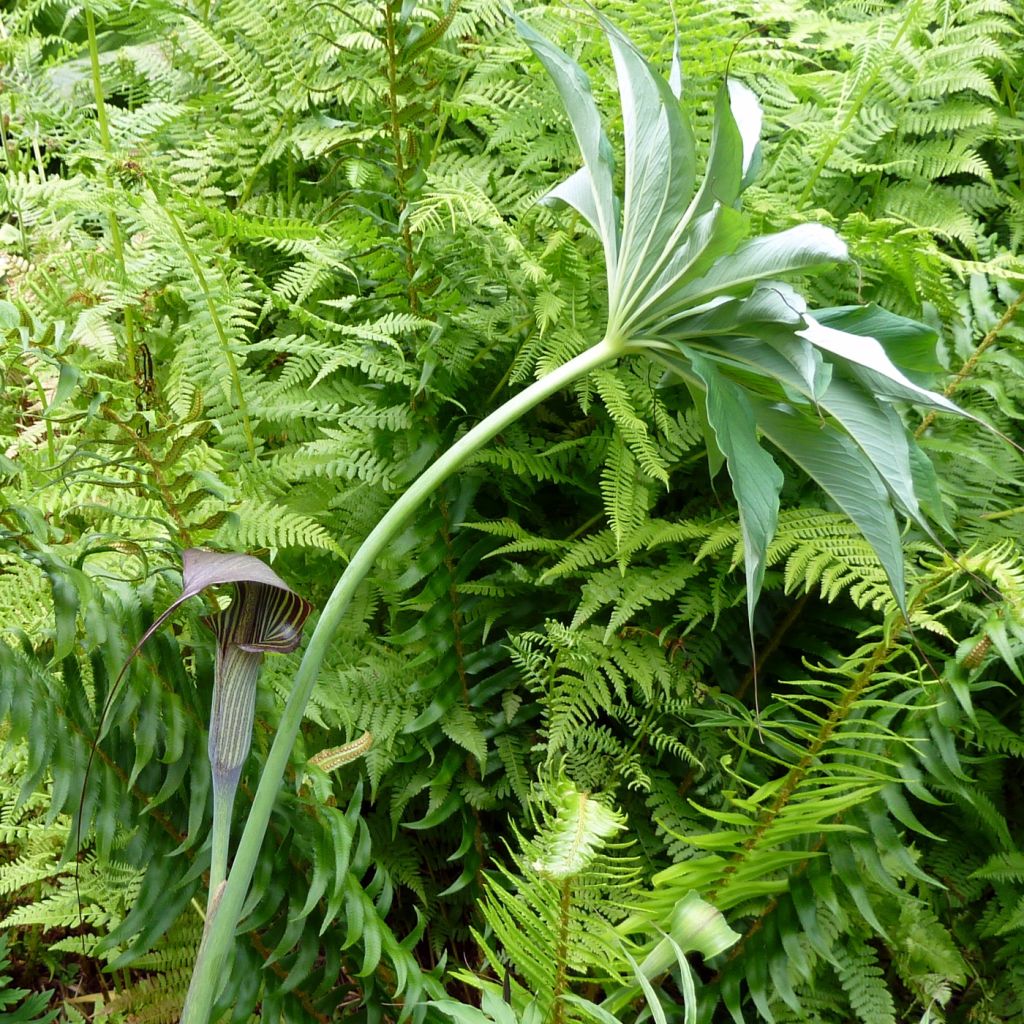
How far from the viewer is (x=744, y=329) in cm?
71

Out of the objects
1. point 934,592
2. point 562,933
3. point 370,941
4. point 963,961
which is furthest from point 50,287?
point 963,961

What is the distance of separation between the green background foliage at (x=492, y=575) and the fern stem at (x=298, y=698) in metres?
0.16

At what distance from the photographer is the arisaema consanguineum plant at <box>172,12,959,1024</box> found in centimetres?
67

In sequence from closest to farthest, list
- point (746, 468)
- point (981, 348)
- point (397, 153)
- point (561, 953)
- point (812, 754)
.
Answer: point (746, 468), point (561, 953), point (812, 754), point (397, 153), point (981, 348)

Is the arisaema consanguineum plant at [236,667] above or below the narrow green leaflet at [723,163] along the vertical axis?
below

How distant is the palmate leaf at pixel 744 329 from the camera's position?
67 centimetres

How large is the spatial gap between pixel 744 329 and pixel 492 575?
66 centimetres

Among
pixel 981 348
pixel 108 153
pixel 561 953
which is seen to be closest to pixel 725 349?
pixel 561 953

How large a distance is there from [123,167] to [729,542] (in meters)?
0.86

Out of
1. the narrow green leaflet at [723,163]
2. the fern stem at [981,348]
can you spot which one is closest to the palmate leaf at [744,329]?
the narrow green leaflet at [723,163]

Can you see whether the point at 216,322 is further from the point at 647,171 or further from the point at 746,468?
the point at 746,468

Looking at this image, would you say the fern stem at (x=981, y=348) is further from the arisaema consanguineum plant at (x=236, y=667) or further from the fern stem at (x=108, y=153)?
the fern stem at (x=108, y=153)

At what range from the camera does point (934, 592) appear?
1194 millimetres

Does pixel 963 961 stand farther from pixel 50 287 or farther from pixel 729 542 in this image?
pixel 50 287
